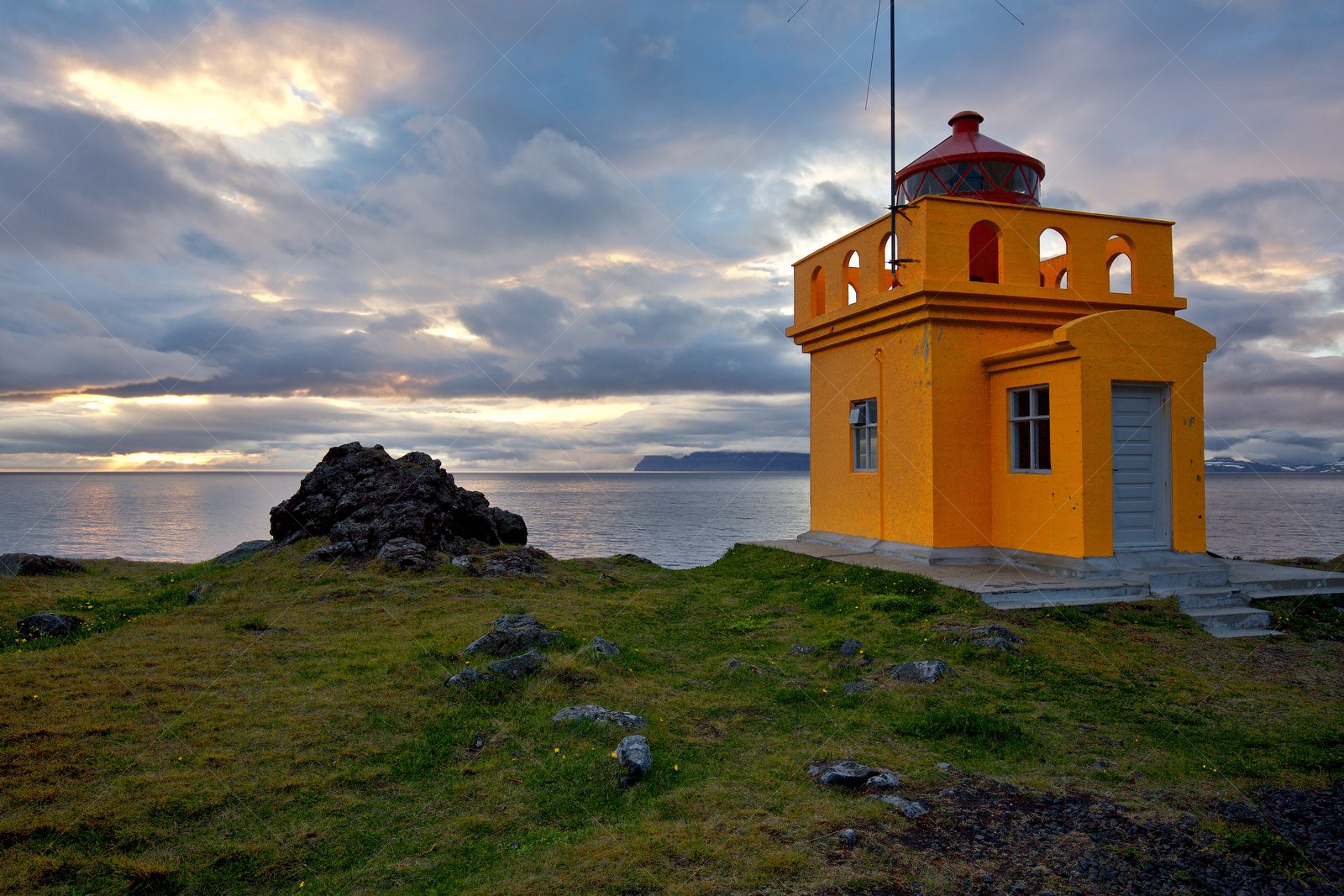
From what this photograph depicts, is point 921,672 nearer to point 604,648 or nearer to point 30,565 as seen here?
point 604,648

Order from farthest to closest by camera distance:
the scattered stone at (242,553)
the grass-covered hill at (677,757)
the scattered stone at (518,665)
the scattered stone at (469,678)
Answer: the scattered stone at (242,553)
the scattered stone at (518,665)
the scattered stone at (469,678)
the grass-covered hill at (677,757)

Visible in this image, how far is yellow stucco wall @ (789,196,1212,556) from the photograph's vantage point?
37.1 ft

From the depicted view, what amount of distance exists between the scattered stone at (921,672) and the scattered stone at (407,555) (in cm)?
889

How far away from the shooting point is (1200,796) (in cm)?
510

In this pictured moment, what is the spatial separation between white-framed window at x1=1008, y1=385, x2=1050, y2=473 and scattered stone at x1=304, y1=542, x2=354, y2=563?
12061mm

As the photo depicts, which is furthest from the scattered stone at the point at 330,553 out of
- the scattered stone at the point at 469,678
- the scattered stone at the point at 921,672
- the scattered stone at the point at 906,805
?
the scattered stone at the point at 906,805

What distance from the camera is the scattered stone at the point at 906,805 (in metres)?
4.89

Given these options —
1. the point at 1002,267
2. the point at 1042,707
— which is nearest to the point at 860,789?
the point at 1042,707

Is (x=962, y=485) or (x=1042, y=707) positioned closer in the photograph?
(x=1042, y=707)

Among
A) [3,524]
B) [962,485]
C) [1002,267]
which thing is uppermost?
[1002,267]

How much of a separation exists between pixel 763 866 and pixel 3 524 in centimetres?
7287

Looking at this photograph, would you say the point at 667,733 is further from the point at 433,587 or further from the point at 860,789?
the point at 433,587

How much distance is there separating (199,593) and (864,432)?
12170mm

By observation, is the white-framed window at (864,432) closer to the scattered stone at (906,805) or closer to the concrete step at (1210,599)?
the concrete step at (1210,599)
